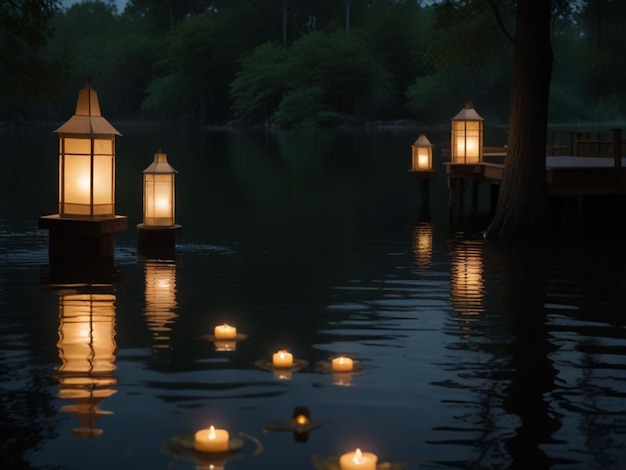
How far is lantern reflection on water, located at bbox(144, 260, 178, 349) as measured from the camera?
1166cm

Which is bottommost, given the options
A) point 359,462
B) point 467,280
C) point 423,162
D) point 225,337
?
point 359,462

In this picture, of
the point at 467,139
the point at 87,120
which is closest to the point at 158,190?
the point at 87,120

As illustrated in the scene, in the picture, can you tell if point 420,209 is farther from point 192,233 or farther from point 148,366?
point 148,366

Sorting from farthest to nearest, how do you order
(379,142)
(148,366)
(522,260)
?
(379,142)
(522,260)
(148,366)

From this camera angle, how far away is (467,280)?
1571cm

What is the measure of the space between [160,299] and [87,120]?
4053mm

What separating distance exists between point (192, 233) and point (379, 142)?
48421mm

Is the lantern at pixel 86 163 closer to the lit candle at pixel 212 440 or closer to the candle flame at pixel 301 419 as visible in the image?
the candle flame at pixel 301 419

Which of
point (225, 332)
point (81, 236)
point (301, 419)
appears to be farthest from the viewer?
point (81, 236)

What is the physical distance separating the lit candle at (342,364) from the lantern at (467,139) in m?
18.0

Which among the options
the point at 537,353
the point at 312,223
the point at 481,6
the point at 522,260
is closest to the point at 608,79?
the point at 481,6

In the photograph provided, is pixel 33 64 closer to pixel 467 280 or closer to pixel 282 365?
pixel 467 280

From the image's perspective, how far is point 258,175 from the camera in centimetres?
4016

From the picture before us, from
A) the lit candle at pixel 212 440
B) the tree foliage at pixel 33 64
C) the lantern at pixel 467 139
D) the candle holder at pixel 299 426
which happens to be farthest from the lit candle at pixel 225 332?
the lantern at pixel 467 139
